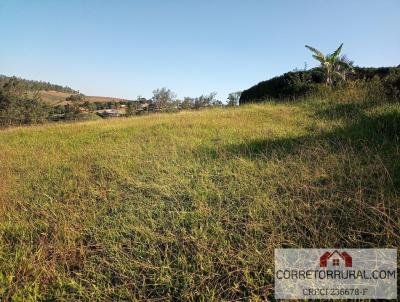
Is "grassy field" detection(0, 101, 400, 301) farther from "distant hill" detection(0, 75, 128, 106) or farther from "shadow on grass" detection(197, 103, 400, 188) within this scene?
"distant hill" detection(0, 75, 128, 106)

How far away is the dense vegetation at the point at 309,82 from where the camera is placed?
11.9 m

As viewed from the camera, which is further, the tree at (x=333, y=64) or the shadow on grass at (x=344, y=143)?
the tree at (x=333, y=64)

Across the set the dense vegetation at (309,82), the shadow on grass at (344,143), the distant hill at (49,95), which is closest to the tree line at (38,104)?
the distant hill at (49,95)

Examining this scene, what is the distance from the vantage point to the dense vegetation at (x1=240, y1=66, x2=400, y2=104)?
39.0 ft

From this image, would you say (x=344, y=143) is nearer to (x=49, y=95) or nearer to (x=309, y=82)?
(x=309, y=82)

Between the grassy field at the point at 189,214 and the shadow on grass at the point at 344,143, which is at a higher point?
the shadow on grass at the point at 344,143

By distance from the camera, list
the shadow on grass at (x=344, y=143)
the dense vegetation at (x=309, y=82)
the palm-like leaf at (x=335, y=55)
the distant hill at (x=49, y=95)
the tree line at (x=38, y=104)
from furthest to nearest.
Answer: the distant hill at (x=49, y=95) → the tree line at (x=38, y=104) → the palm-like leaf at (x=335, y=55) → the dense vegetation at (x=309, y=82) → the shadow on grass at (x=344, y=143)

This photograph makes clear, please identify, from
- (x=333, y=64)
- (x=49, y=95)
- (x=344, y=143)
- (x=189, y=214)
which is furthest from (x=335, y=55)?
(x=49, y=95)
